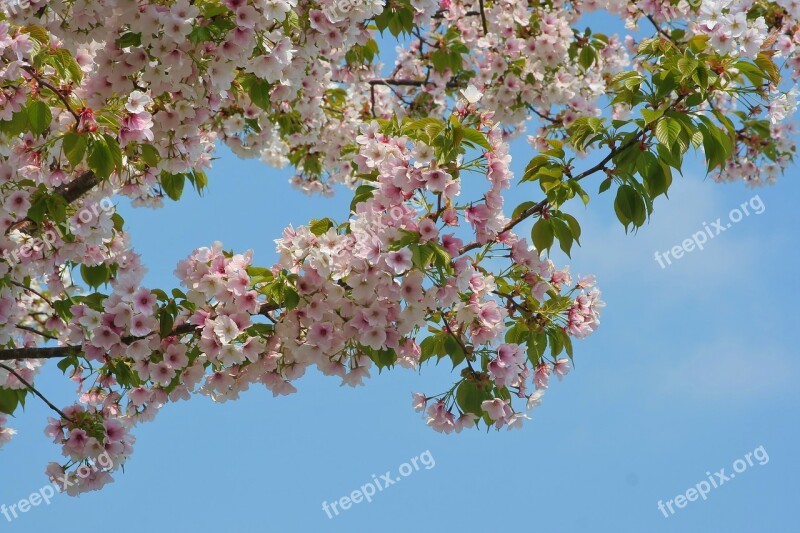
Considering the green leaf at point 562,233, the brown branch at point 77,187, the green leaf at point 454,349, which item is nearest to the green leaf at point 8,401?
the brown branch at point 77,187

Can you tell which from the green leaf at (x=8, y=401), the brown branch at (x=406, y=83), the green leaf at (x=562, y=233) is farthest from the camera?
the brown branch at (x=406, y=83)

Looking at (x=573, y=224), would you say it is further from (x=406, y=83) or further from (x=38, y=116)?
(x=406, y=83)

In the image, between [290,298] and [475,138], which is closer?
[475,138]

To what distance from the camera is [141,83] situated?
3988mm

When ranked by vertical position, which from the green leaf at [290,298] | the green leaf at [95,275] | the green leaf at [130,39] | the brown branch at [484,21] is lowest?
the green leaf at [290,298]

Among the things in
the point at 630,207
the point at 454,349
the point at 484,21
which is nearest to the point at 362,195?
the point at 454,349

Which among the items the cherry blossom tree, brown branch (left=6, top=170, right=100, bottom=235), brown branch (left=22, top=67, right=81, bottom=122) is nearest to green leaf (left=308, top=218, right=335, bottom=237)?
the cherry blossom tree

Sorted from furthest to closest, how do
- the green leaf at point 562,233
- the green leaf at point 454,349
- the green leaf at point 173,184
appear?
the green leaf at point 173,184 < the green leaf at point 454,349 < the green leaf at point 562,233

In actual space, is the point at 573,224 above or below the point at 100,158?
below

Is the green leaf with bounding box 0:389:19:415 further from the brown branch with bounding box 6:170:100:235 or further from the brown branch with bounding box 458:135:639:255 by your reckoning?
the brown branch with bounding box 458:135:639:255

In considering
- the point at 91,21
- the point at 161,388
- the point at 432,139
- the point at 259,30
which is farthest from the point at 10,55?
the point at 432,139

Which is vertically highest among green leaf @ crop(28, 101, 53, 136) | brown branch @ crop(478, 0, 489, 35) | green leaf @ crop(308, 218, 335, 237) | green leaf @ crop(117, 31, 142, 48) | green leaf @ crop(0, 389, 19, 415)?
brown branch @ crop(478, 0, 489, 35)

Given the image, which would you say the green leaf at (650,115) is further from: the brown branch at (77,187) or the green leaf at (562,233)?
the brown branch at (77,187)

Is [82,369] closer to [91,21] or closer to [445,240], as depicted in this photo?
[91,21]
